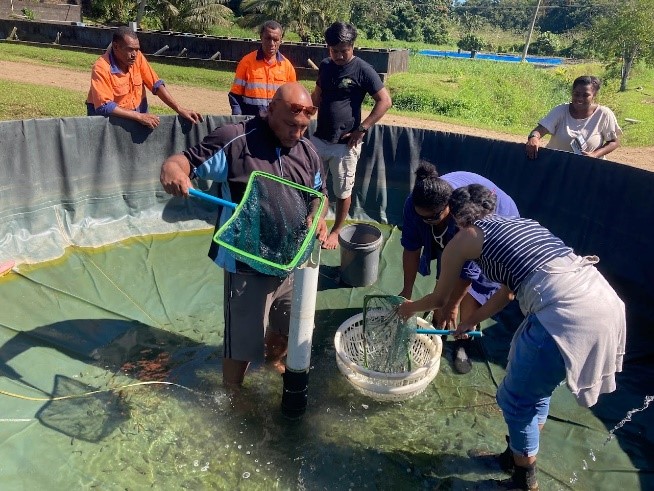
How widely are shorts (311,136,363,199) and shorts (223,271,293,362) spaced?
7.48 ft

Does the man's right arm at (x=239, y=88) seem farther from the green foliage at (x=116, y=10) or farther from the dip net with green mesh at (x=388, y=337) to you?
the green foliage at (x=116, y=10)

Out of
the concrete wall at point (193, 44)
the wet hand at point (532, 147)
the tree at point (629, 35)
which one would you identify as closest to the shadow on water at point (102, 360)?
the wet hand at point (532, 147)

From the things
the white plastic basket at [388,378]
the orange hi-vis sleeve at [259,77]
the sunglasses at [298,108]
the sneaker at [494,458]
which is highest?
the sunglasses at [298,108]

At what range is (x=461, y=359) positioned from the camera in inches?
152

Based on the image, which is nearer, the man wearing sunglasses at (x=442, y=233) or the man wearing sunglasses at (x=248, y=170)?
the man wearing sunglasses at (x=248, y=170)

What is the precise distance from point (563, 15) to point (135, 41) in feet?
235

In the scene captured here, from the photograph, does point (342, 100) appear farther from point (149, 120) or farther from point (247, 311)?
point (247, 311)

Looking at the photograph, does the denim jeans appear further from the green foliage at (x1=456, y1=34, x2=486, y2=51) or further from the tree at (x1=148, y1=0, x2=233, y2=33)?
the green foliage at (x1=456, y1=34, x2=486, y2=51)

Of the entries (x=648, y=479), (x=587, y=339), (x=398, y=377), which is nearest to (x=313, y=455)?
(x=398, y=377)

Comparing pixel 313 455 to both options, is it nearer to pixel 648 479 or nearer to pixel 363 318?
pixel 363 318

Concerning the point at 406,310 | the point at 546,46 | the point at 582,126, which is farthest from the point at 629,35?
the point at 546,46

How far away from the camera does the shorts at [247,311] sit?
9.93 ft

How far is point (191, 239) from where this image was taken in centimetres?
545

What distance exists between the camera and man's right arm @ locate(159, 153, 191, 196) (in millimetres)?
2588
